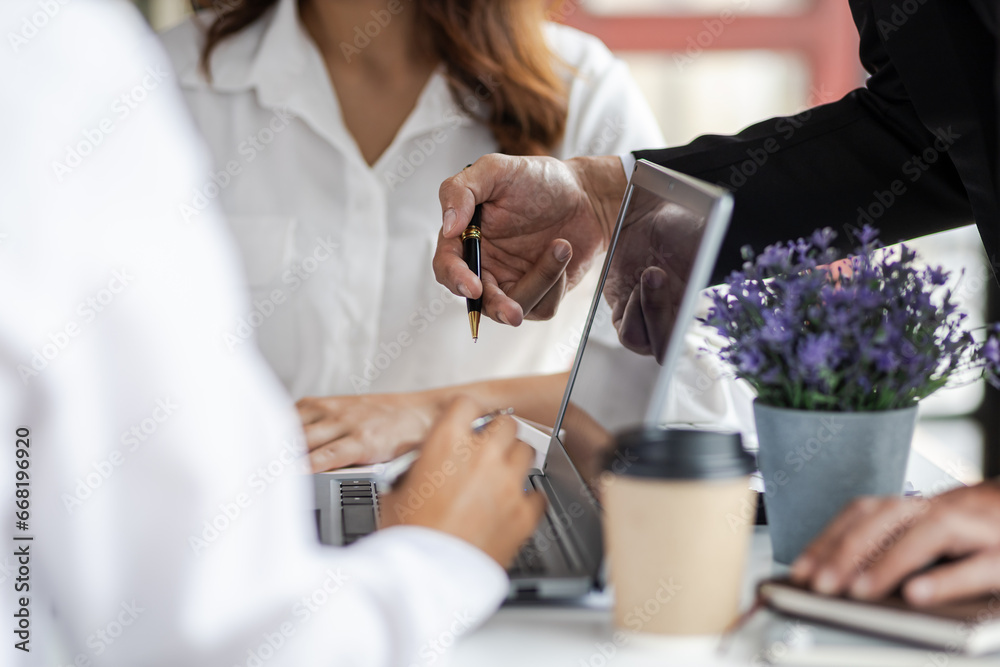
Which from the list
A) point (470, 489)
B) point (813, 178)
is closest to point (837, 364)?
point (470, 489)

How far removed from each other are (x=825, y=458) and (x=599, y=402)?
22 cm

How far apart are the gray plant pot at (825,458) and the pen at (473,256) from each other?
0.41 metres

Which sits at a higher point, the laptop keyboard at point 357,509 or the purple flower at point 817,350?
the purple flower at point 817,350

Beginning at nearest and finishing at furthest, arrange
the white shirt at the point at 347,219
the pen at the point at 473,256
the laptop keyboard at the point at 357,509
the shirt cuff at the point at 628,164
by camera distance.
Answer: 1. the laptop keyboard at the point at 357,509
2. the pen at the point at 473,256
3. the shirt cuff at the point at 628,164
4. the white shirt at the point at 347,219

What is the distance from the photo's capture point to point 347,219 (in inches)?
64.0

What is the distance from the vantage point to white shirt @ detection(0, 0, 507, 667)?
18.5 inches

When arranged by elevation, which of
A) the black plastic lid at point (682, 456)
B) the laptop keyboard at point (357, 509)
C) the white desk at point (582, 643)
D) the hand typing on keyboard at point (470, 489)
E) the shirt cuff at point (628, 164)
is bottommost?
the laptop keyboard at point (357, 509)

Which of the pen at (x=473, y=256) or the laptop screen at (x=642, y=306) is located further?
the pen at (x=473, y=256)

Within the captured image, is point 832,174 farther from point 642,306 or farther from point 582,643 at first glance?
point 582,643

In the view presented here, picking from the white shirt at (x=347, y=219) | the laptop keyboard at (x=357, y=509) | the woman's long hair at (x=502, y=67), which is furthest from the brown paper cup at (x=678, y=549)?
the woman's long hair at (x=502, y=67)

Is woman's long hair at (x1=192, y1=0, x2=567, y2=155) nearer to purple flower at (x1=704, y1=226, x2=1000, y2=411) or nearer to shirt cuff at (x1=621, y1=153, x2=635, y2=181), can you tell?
shirt cuff at (x1=621, y1=153, x2=635, y2=181)

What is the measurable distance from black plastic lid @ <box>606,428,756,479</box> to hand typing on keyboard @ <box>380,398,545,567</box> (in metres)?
0.10

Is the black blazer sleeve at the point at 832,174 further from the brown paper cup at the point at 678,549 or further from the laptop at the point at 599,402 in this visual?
the brown paper cup at the point at 678,549

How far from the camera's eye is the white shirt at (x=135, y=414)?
47 cm
